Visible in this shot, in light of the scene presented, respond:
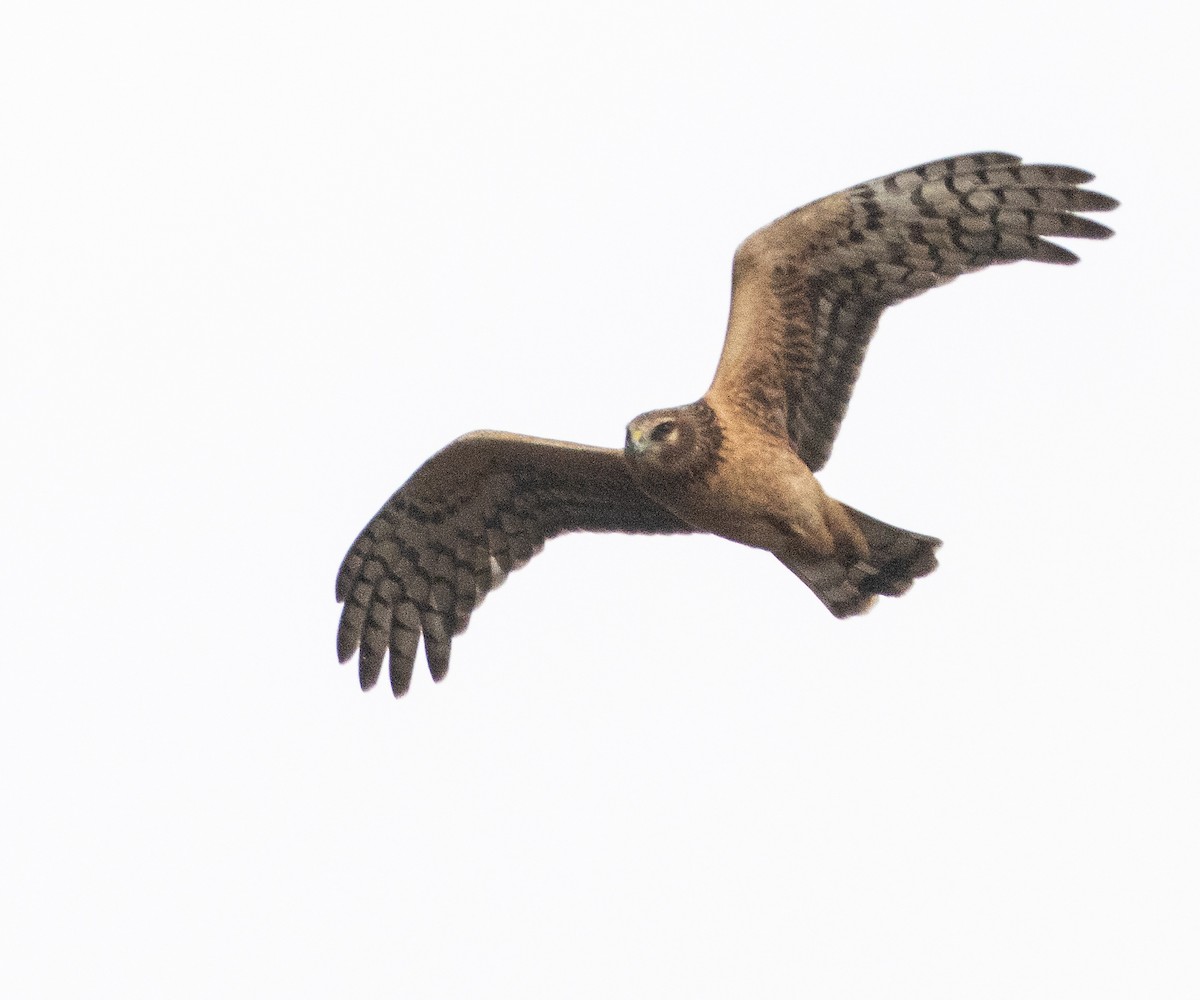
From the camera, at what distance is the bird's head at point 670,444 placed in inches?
386

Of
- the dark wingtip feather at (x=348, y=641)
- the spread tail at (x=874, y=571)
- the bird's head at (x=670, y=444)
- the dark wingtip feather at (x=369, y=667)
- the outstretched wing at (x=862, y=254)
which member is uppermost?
the outstretched wing at (x=862, y=254)

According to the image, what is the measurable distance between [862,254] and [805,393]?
68 cm

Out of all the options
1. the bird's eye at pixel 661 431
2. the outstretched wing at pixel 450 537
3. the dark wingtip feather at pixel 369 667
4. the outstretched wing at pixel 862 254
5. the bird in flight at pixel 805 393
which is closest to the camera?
the bird's eye at pixel 661 431

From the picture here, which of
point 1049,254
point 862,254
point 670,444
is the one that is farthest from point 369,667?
point 1049,254

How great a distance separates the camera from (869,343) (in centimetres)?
1048

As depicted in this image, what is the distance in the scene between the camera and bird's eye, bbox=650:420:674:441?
9797 millimetres

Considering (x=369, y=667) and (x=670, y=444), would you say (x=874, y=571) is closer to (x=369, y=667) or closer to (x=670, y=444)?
(x=670, y=444)

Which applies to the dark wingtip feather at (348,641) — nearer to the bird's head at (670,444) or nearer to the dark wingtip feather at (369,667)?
the dark wingtip feather at (369,667)

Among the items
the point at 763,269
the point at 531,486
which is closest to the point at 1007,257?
the point at 763,269

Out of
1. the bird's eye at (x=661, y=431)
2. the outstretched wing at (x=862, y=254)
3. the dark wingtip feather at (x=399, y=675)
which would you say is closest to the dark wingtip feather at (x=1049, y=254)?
the outstretched wing at (x=862, y=254)

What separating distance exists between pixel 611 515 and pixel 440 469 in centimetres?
85

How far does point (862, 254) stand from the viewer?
1037cm

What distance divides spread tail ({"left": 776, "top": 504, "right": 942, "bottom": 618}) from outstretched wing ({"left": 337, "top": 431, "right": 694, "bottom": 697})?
28.5 inches

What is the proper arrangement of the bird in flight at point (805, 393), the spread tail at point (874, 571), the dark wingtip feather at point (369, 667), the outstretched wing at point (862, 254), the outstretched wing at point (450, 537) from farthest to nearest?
the dark wingtip feather at point (369, 667), the outstretched wing at point (450, 537), the spread tail at point (874, 571), the outstretched wing at point (862, 254), the bird in flight at point (805, 393)
